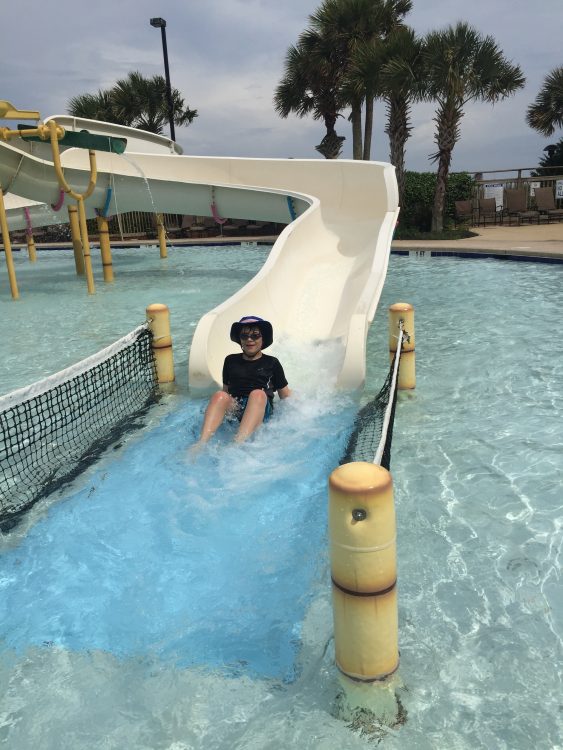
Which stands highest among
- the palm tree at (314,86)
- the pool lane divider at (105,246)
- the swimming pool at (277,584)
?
the palm tree at (314,86)

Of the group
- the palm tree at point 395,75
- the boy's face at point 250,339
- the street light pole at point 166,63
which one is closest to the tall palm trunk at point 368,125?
the palm tree at point 395,75

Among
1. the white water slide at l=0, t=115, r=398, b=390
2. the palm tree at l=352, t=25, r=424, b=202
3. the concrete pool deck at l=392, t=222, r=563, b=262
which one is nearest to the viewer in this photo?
the white water slide at l=0, t=115, r=398, b=390

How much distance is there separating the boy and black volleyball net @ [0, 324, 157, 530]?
37.8 inches

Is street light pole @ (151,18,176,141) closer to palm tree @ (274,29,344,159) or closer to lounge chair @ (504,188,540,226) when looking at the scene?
palm tree @ (274,29,344,159)

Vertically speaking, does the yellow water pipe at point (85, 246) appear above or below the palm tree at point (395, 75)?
below

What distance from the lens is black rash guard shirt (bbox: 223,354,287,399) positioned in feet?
15.7

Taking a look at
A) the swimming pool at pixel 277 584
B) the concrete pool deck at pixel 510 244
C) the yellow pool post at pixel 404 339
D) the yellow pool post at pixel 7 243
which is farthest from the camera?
the concrete pool deck at pixel 510 244

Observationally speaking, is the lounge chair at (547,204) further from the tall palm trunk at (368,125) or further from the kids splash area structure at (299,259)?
the kids splash area structure at (299,259)

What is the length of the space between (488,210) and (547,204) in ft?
6.37

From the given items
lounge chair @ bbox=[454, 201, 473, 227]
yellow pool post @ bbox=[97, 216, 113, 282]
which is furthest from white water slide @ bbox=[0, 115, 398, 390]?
lounge chair @ bbox=[454, 201, 473, 227]

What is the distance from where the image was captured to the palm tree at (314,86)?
21.8 metres

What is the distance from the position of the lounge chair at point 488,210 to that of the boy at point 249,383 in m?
19.1

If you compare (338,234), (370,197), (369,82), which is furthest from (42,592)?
(369,82)

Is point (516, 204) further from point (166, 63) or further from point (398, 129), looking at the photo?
point (166, 63)
